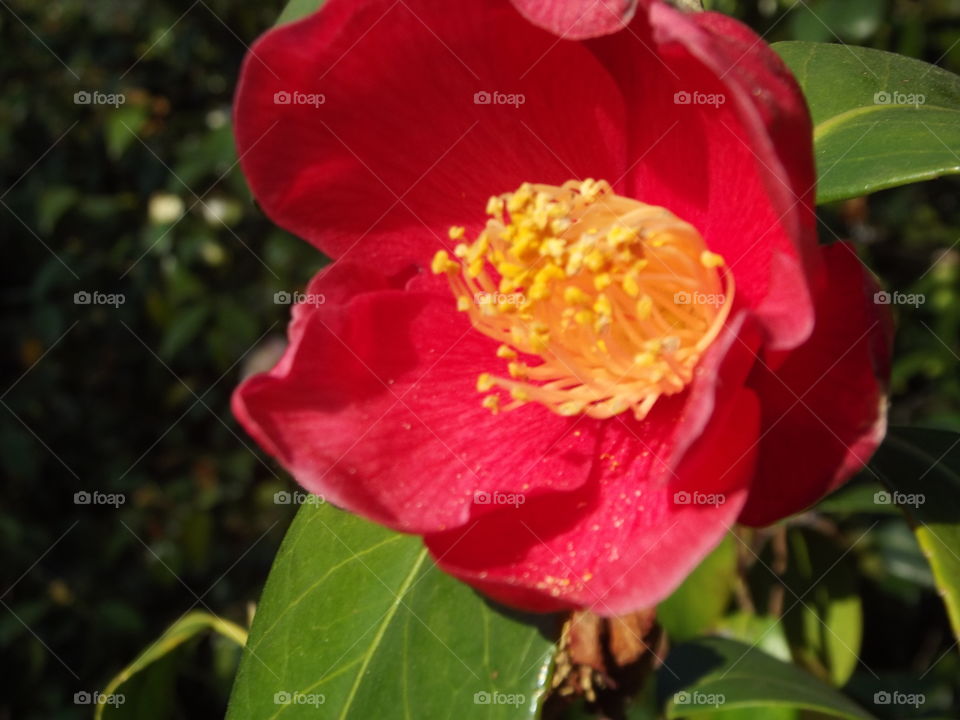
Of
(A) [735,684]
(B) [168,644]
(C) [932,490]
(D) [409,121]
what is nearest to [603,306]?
(D) [409,121]

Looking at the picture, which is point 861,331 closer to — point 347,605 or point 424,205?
point 424,205

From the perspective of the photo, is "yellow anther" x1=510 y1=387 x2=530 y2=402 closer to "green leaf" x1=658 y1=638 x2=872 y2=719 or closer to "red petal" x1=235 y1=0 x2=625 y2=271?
"red petal" x1=235 y1=0 x2=625 y2=271

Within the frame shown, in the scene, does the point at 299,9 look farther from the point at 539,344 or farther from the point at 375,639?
the point at 375,639

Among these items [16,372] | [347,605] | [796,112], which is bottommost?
[16,372]

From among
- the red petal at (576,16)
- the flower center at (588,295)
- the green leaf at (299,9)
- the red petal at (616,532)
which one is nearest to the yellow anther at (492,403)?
the flower center at (588,295)

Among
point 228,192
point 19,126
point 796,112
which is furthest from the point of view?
point 19,126

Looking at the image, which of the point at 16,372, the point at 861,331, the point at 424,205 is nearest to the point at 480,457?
the point at 424,205
